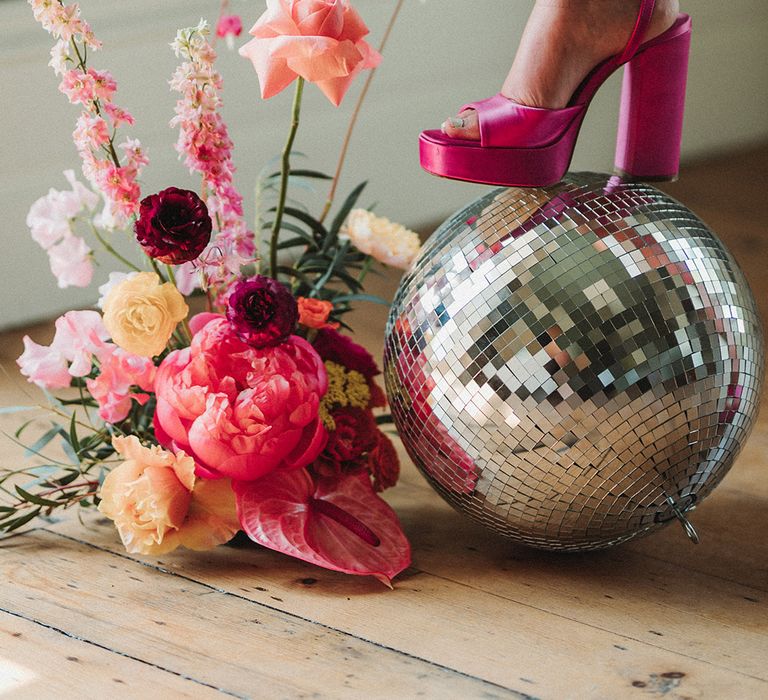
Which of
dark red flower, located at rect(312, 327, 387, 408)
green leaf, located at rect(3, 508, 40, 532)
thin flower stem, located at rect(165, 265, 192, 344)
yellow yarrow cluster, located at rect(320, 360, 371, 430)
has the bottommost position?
green leaf, located at rect(3, 508, 40, 532)

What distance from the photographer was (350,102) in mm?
2229

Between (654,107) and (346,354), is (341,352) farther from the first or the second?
(654,107)

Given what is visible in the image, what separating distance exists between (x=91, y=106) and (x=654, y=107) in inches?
20.0

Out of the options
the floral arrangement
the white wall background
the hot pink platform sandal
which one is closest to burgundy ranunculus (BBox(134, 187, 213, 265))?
the floral arrangement

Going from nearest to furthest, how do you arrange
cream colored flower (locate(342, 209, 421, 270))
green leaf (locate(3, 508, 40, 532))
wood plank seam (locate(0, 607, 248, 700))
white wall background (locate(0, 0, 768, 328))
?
wood plank seam (locate(0, 607, 248, 700))
green leaf (locate(3, 508, 40, 532))
cream colored flower (locate(342, 209, 421, 270))
white wall background (locate(0, 0, 768, 328))

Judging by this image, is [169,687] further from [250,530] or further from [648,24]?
[648,24]

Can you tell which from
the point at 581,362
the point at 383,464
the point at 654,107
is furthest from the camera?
the point at 383,464

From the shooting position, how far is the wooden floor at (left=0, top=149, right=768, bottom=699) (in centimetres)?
85

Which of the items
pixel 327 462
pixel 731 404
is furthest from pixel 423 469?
pixel 731 404

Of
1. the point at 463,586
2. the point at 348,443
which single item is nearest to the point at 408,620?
the point at 463,586

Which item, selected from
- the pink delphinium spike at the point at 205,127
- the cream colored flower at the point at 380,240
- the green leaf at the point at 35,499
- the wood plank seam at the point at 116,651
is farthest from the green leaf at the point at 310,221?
the wood plank seam at the point at 116,651

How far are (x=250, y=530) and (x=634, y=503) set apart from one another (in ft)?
1.11

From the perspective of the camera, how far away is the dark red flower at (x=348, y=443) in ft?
3.49

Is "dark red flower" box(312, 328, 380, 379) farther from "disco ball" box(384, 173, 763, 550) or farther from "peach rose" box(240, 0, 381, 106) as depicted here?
"peach rose" box(240, 0, 381, 106)
